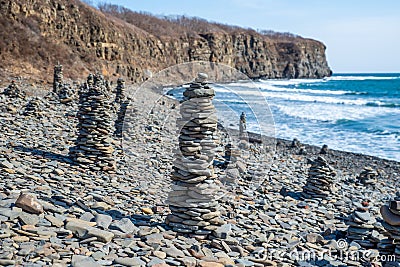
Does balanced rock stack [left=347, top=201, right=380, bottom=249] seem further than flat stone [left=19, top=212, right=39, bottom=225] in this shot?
Yes

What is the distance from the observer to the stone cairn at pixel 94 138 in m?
9.91

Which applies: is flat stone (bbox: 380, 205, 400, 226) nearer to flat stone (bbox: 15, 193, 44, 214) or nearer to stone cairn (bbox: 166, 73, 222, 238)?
stone cairn (bbox: 166, 73, 222, 238)

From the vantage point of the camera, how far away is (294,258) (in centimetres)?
659

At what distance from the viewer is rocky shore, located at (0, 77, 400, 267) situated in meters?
5.33

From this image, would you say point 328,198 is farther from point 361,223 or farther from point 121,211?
point 121,211

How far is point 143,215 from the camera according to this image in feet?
23.8

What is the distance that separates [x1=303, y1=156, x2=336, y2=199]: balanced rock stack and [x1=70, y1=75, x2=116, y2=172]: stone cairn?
5.59 m

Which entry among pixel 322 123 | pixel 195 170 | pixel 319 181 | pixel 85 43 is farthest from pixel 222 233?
pixel 85 43

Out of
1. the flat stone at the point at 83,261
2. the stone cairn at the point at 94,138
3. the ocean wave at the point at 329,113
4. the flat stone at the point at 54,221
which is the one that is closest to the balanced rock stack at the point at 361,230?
the flat stone at the point at 83,261

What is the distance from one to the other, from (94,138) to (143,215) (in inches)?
139

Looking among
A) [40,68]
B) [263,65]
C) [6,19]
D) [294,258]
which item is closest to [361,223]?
[294,258]

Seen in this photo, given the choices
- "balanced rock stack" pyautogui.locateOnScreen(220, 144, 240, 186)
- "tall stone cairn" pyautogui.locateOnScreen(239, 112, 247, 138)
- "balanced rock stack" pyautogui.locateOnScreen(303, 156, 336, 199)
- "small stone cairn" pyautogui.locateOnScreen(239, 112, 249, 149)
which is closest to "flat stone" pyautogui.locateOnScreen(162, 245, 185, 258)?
"balanced rock stack" pyautogui.locateOnScreen(220, 144, 240, 186)

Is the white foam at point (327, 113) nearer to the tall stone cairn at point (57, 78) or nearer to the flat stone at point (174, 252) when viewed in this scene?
the tall stone cairn at point (57, 78)

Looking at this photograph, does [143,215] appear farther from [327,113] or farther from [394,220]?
[327,113]
